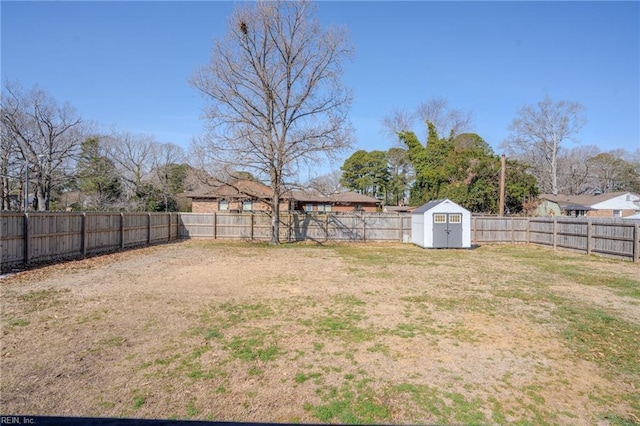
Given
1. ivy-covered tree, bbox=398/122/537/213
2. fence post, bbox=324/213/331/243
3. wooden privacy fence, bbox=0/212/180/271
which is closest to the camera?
wooden privacy fence, bbox=0/212/180/271

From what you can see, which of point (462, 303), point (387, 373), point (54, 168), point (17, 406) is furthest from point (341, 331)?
point (54, 168)

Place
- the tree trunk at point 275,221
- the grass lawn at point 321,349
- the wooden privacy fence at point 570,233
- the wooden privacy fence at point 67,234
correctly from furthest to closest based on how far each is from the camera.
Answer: the tree trunk at point 275,221, the wooden privacy fence at point 570,233, the wooden privacy fence at point 67,234, the grass lawn at point 321,349

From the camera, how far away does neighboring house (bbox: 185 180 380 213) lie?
64.0ft

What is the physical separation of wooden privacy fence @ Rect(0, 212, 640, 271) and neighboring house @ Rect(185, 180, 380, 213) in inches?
62.1

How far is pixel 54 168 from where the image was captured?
1139 inches

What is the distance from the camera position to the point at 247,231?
2062 centimetres

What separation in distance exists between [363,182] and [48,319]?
44.3 metres

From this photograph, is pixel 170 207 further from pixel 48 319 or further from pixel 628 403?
pixel 628 403

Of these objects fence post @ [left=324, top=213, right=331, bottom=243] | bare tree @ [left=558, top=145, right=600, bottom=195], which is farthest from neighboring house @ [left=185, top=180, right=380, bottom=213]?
bare tree @ [left=558, top=145, right=600, bottom=195]

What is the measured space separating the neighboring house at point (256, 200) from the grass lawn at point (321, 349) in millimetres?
11046

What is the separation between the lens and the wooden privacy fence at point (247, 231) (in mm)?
10453

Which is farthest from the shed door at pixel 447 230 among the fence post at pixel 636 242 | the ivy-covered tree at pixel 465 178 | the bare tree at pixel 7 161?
the bare tree at pixel 7 161

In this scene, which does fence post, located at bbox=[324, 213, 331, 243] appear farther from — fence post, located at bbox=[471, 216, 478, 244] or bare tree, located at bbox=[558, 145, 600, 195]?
bare tree, located at bbox=[558, 145, 600, 195]

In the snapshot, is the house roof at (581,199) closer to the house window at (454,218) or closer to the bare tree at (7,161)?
the house window at (454,218)
